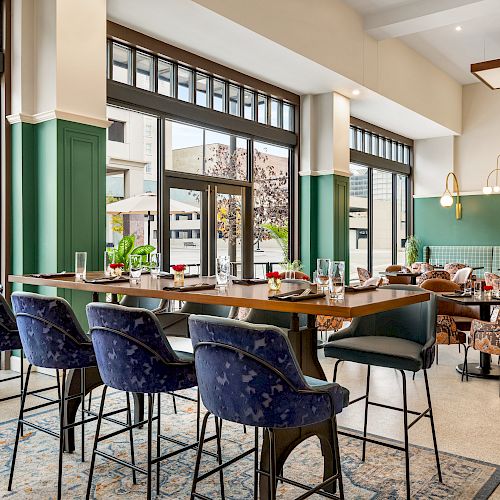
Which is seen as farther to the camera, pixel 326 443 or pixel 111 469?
pixel 111 469

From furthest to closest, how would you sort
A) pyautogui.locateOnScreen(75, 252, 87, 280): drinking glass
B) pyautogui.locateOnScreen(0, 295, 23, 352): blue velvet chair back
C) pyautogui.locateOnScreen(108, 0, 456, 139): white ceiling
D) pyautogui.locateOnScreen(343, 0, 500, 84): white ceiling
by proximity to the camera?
pyautogui.locateOnScreen(343, 0, 500, 84): white ceiling < pyautogui.locateOnScreen(108, 0, 456, 139): white ceiling < pyautogui.locateOnScreen(75, 252, 87, 280): drinking glass < pyautogui.locateOnScreen(0, 295, 23, 352): blue velvet chair back

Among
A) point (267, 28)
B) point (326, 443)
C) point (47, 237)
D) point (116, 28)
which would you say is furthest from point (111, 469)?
point (267, 28)

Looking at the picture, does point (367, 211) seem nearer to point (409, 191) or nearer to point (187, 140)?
point (409, 191)

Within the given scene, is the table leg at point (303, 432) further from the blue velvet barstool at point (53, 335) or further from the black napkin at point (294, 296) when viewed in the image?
the blue velvet barstool at point (53, 335)

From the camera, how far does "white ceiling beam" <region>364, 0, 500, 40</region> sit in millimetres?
7605

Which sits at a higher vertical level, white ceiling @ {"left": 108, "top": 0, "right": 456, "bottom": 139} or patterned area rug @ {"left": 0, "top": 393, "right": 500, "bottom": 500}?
white ceiling @ {"left": 108, "top": 0, "right": 456, "bottom": 139}


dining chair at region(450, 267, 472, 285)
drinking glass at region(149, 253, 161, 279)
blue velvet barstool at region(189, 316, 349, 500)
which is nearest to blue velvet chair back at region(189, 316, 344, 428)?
blue velvet barstool at region(189, 316, 349, 500)

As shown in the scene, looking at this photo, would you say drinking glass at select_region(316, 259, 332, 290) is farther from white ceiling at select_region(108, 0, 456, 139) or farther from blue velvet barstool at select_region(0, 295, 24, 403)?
white ceiling at select_region(108, 0, 456, 139)

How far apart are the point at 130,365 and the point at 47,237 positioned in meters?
3.21

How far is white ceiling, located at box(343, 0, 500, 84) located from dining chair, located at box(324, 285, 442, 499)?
19.2 ft

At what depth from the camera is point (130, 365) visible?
8.01 feet

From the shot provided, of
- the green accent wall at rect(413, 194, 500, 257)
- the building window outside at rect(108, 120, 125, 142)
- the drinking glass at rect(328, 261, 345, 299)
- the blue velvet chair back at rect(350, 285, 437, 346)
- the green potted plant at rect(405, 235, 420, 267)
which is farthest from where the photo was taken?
the green potted plant at rect(405, 235, 420, 267)

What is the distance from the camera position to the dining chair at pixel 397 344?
290 centimetres

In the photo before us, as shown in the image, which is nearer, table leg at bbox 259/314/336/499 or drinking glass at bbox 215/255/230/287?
table leg at bbox 259/314/336/499
